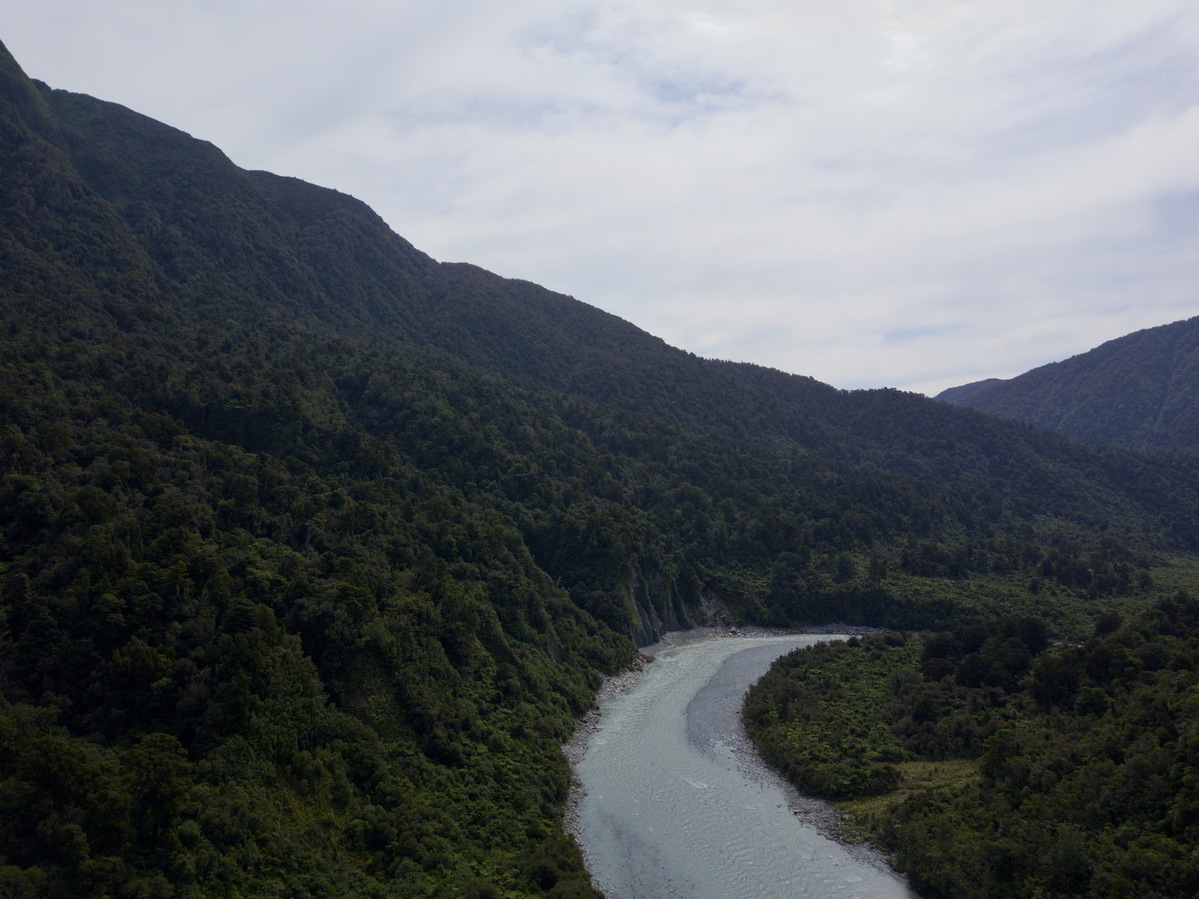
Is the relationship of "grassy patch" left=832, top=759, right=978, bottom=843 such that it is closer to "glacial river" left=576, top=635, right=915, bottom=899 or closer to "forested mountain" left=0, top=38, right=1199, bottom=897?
"glacial river" left=576, top=635, right=915, bottom=899

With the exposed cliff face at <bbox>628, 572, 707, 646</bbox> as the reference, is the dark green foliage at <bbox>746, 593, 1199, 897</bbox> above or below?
below

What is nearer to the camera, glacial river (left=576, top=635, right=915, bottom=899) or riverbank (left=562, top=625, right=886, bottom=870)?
glacial river (left=576, top=635, right=915, bottom=899)

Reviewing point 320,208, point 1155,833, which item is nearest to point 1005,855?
point 1155,833

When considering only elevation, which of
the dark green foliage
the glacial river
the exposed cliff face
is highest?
Result: the exposed cliff face

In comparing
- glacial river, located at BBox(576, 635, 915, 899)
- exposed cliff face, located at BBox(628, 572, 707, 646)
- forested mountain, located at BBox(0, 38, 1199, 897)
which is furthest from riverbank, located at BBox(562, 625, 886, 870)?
exposed cliff face, located at BBox(628, 572, 707, 646)

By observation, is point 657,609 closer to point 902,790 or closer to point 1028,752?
point 902,790

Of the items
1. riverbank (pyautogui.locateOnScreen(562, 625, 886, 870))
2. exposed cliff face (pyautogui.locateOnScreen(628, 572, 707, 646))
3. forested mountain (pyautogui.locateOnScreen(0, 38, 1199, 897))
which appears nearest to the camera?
forested mountain (pyautogui.locateOnScreen(0, 38, 1199, 897))
